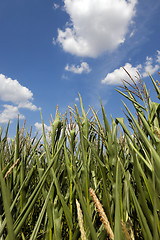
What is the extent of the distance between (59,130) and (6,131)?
465mm

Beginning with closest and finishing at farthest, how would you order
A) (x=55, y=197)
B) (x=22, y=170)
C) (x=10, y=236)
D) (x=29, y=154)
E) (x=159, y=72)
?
(x=10, y=236) < (x=55, y=197) < (x=22, y=170) < (x=159, y=72) < (x=29, y=154)

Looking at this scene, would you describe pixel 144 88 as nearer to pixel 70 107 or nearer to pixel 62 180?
pixel 70 107

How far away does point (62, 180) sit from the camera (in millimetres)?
1042

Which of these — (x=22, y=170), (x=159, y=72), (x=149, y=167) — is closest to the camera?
(x=149, y=167)

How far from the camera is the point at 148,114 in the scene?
104cm

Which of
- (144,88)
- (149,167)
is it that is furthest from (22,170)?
(144,88)

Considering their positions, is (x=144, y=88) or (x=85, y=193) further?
(x=144, y=88)

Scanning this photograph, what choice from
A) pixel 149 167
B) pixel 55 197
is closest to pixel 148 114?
pixel 149 167

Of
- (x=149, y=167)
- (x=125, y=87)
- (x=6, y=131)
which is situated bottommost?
(x=149, y=167)

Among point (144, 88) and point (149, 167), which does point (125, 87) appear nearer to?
point (144, 88)

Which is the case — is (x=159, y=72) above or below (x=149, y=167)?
above

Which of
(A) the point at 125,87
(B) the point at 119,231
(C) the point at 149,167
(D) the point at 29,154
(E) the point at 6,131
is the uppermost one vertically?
Result: (A) the point at 125,87

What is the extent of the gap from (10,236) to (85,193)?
0.56 meters

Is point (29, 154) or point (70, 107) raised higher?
point (70, 107)
